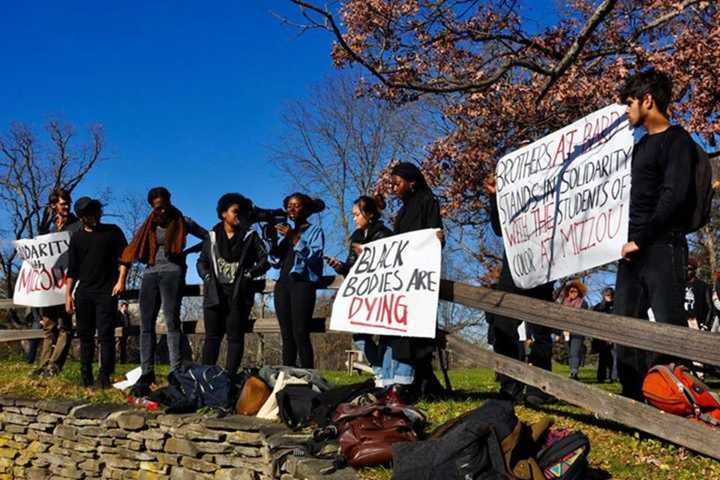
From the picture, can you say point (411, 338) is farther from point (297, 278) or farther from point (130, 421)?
point (130, 421)

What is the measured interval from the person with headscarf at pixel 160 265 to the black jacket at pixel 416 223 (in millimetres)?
2525

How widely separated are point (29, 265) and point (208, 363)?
134 inches

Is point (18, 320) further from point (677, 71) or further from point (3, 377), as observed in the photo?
point (677, 71)

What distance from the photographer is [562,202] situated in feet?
18.9

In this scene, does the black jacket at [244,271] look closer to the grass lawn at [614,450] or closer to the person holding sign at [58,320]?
the grass lawn at [614,450]

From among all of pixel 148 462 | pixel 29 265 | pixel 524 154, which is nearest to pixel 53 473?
pixel 148 462

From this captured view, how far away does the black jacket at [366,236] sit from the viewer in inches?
288

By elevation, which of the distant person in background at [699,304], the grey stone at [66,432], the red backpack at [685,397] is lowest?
the grey stone at [66,432]

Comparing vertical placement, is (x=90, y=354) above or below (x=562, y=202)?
below

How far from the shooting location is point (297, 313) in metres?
7.59

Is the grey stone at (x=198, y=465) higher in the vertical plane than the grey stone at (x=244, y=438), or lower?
lower

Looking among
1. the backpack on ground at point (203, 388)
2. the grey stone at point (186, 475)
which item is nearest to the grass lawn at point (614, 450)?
the backpack on ground at point (203, 388)

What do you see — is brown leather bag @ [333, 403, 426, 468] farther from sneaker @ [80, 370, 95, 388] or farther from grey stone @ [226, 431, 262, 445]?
sneaker @ [80, 370, 95, 388]

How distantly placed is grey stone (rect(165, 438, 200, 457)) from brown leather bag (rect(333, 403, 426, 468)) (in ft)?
6.48
